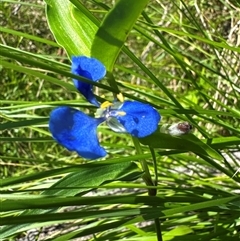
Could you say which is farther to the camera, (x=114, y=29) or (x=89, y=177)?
(x=89, y=177)

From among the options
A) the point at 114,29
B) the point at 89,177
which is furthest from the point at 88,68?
the point at 89,177

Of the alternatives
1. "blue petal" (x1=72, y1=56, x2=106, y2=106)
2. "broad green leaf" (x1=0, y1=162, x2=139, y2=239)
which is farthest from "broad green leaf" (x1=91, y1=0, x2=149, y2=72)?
"broad green leaf" (x1=0, y1=162, x2=139, y2=239)

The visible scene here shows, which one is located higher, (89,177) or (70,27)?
(70,27)

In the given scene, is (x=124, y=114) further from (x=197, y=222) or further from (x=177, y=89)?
(x=177, y=89)

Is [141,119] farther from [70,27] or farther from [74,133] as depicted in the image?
[70,27]

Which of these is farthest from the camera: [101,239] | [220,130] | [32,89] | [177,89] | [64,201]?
[32,89]

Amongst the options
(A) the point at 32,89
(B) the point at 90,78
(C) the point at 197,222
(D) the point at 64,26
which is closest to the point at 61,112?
(B) the point at 90,78

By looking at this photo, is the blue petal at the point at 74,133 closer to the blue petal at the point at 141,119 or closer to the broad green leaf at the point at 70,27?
the blue petal at the point at 141,119
